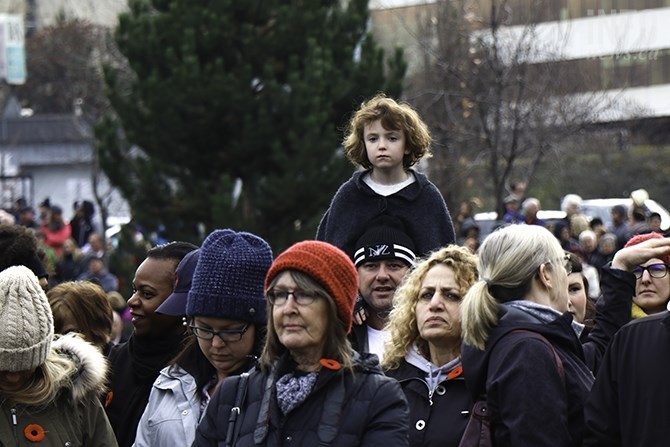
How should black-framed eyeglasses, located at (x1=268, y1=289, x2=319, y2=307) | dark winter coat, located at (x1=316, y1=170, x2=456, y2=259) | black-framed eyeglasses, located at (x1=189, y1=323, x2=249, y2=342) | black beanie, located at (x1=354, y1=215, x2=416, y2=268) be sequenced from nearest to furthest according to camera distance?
black-framed eyeglasses, located at (x1=268, y1=289, x2=319, y2=307), black-framed eyeglasses, located at (x1=189, y1=323, x2=249, y2=342), black beanie, located at (x1=354, y1=215, x2=416, y2=268), dark winter coat, located at (x1=316, y1=170, x2=456, y2=259)

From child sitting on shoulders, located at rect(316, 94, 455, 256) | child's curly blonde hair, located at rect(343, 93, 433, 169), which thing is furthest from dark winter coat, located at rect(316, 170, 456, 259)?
child's curly blonde hair, located at rect(343, 93, 433, 169)

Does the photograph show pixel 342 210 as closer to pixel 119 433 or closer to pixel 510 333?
pixel 119 433

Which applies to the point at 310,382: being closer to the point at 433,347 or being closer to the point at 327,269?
the point at 327,269

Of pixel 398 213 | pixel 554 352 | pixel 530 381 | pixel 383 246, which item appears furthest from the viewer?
pixel 398 213

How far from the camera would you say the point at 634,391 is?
536 centimetres

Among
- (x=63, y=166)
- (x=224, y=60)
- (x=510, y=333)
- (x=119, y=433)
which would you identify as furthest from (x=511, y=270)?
(x=63, y=166)

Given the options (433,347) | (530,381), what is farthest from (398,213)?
(530,381)

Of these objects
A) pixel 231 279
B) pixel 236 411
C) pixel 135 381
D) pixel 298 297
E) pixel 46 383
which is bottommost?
pixel 135 381

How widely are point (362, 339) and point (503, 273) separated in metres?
1.99

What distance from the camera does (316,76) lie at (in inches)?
781

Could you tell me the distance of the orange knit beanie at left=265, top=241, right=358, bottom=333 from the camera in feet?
17.7

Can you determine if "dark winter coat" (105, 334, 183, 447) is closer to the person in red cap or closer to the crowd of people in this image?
the crowd of people

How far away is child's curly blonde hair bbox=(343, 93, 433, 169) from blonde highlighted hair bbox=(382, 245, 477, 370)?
1.80 m

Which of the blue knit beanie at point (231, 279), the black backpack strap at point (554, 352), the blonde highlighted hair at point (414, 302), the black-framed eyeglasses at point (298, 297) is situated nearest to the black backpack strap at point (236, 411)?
the black-framed eyeglasses at point (298, 297)
